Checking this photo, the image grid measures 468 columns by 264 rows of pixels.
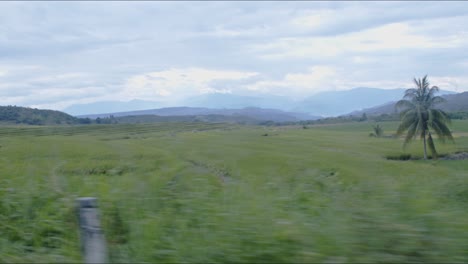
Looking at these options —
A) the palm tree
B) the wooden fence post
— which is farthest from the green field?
the palm tree

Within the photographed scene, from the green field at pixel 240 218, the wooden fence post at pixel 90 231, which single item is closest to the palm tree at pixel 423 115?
the green field at pixel 240 218

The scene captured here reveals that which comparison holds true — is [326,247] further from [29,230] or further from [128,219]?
[29,230]

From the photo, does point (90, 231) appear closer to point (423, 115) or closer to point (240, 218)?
point (240, 218)

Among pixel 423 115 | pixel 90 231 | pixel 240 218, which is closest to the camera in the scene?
pixel 90 231

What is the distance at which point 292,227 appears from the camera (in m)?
4.17

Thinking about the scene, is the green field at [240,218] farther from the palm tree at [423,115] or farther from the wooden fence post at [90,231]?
the palm tree at [423,115]

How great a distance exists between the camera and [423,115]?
41.1m

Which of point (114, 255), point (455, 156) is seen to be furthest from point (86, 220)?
point (455, 156)

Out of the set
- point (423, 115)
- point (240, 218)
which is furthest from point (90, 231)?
point (423, 115)

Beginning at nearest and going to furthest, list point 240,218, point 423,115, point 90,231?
point 90,231, point 240,218, point 423,115

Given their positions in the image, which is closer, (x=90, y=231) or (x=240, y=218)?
(x=90, y=231)

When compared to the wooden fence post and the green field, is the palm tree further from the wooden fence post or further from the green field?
the wooden fence post

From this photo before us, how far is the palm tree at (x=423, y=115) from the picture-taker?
1601 inches

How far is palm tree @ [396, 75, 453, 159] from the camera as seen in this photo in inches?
1601
